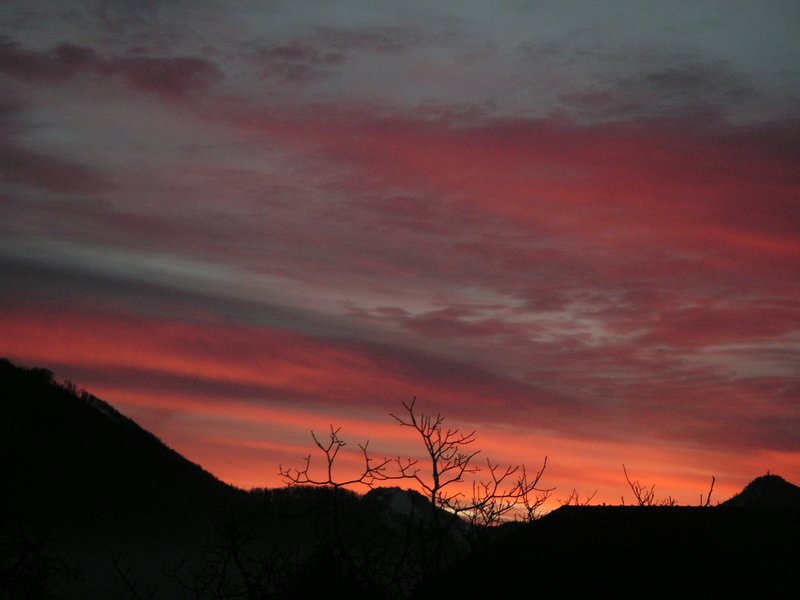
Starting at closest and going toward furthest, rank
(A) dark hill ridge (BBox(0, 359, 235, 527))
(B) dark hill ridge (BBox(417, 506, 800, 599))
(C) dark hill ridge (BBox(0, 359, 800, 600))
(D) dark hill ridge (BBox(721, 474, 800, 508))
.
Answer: (B) dark hill ridge (BBox(417, 506, 800, 599)) < (C) dark hill ridge (BBox(0, 359, 800, 600)) < (D) dark hill ridge (BBox(721, 474, 800, 508)) < (A) dark hill ridge (BBox(0, 359, 235, 527))

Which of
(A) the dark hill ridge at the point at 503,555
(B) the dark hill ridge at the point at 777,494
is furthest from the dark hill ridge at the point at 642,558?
(B) the dark hill ridge at the point at 777,494

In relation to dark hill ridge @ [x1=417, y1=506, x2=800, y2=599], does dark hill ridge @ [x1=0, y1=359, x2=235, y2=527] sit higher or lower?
higher

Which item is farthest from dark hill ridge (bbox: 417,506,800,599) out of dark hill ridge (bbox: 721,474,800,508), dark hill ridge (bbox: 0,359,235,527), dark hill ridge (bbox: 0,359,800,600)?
dark hill ridge (bbox: 0,359,235,527)

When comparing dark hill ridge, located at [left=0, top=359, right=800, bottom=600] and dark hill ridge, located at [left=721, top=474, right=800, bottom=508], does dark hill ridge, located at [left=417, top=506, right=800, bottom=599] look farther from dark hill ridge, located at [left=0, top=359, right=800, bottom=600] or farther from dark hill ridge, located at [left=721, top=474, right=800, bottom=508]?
dark hill ridge, located at [left=721, top=474, right=800, bottom=508]

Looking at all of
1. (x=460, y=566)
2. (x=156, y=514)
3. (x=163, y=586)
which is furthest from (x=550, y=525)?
(x=163, y=586)

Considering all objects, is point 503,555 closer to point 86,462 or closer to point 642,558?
point 642,558

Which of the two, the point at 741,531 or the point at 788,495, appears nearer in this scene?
the point at 741,531

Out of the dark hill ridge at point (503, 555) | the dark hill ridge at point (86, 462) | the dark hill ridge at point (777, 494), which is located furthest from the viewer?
the dark hill ridge at point (86, 462)

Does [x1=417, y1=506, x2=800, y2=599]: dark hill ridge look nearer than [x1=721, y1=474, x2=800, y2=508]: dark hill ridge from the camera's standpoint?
Yes

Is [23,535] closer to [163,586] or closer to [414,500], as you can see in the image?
[414,500]

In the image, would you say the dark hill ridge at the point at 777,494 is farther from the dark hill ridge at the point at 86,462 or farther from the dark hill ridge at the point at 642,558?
the dark hill ridge at the point at 86,462

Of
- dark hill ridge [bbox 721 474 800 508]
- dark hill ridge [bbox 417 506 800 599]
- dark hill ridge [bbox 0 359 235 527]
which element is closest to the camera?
dark hill ridge [bbox 417 506 800 599]

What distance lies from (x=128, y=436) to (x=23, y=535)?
15547 cm

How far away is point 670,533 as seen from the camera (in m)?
17.2
